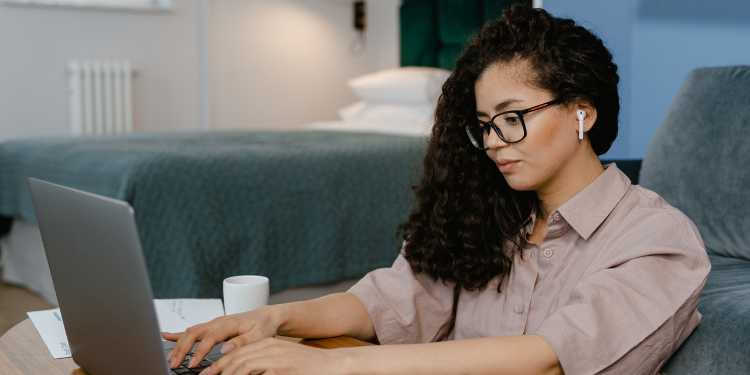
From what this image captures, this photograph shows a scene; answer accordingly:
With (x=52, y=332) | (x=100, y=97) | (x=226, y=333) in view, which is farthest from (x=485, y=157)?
(x=100, y=97)

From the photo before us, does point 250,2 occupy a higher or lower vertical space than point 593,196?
higher

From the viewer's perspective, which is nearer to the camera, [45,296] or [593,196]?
[593,196]

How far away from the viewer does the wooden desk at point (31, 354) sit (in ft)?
3.37

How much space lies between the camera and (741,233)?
5.68 ft

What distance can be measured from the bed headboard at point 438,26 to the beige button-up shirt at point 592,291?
9.03 feet

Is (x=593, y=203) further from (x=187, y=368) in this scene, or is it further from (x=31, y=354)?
(x=31, y=354)

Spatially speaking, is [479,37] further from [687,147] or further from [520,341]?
[687,147]

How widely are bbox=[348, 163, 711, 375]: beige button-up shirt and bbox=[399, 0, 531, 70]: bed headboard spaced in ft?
9.03

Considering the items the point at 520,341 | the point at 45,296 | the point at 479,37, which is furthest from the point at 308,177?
the point at 520,341

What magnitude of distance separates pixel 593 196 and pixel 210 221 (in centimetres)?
156

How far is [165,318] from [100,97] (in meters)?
3.24

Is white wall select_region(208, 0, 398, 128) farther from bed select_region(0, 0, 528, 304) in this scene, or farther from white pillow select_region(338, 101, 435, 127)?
Result: bed select_region(0, 0, 528, 304)

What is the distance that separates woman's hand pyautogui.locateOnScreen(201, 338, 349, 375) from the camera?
0.88 meters

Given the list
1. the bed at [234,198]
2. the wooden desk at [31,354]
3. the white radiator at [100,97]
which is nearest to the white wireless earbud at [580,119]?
the wooden desk at [31,354]
